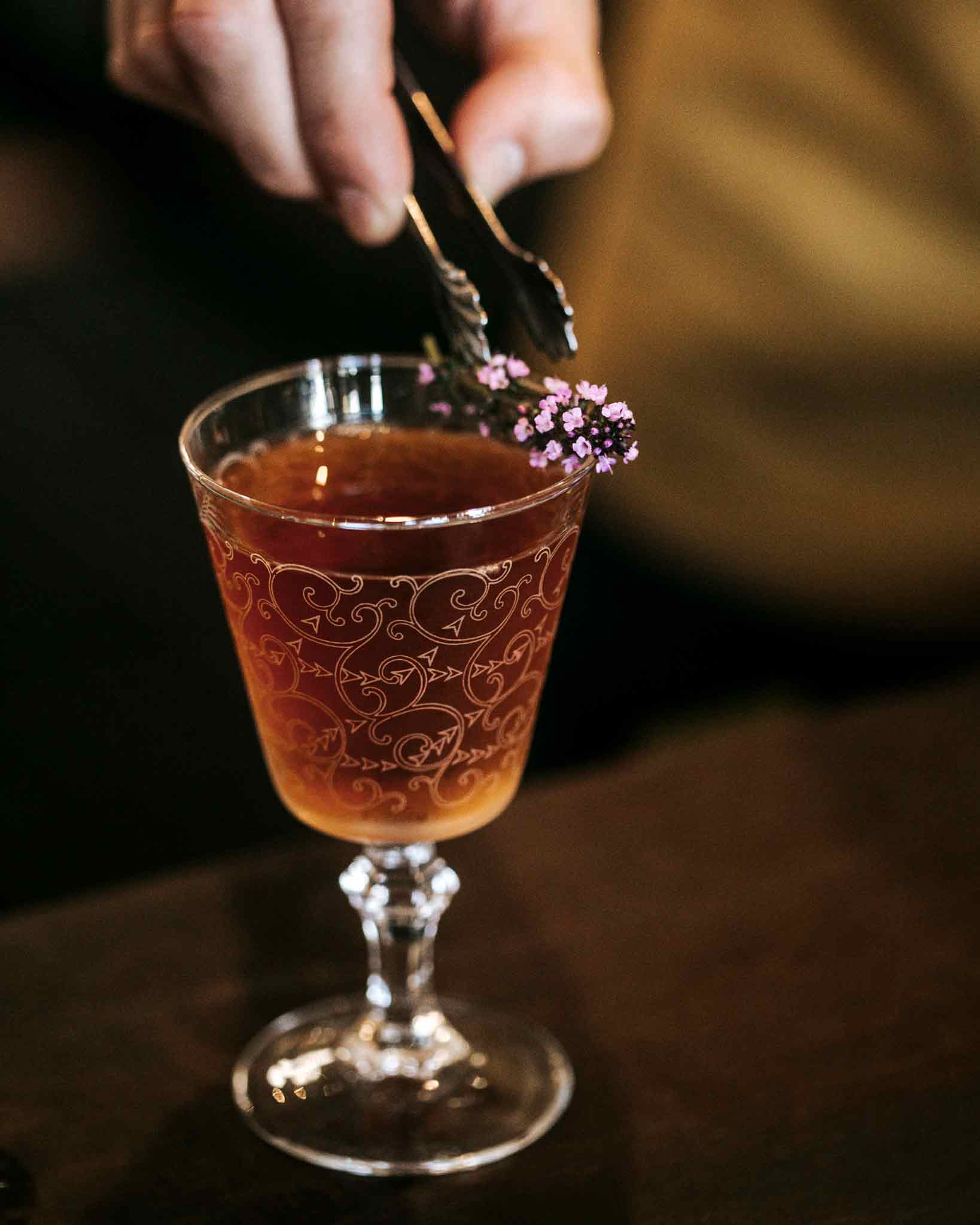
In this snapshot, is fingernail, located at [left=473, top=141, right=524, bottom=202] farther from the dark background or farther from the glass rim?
the dark background

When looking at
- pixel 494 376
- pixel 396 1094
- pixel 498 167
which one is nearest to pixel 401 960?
pixel 396 1094

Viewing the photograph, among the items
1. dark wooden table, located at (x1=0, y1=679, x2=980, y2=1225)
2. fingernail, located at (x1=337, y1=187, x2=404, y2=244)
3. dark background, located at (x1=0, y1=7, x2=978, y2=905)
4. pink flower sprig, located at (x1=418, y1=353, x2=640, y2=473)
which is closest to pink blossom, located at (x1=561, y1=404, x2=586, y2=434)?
pink flower sprig, located at (x1=418, y1=353, x2=640, y2=473)

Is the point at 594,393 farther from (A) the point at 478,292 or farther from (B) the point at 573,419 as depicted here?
(A) the point at 478,292

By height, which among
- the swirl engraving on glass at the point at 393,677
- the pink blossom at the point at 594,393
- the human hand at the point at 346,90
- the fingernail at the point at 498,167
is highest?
the human hand at the point at 346,90

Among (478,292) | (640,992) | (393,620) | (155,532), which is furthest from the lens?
(155,532)

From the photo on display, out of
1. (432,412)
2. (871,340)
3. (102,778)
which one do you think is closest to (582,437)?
(432,412)

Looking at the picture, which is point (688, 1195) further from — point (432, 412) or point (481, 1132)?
point (432, 412)

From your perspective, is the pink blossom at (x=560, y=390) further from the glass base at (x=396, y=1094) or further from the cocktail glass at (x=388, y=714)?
the glass base at (x=396, y=1094)

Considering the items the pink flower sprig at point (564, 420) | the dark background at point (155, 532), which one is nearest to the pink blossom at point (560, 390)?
the pink flower sprig at point (564, 420)
